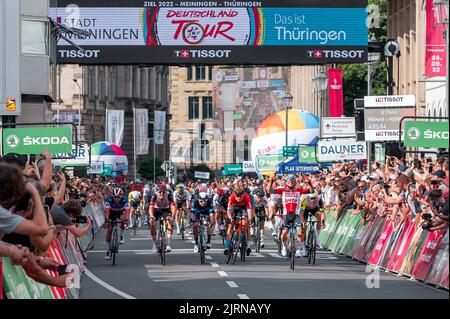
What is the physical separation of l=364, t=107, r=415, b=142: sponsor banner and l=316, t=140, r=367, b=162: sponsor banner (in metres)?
7.47

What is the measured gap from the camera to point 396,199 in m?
26.9

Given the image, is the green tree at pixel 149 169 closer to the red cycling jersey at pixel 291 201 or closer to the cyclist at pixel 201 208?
the cyclist at pixel 201 208

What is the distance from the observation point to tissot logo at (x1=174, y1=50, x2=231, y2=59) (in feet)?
138

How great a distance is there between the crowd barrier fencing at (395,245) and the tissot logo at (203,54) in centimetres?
782

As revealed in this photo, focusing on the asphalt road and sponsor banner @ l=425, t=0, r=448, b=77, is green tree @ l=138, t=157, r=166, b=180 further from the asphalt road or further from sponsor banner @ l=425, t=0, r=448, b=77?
the asphalt road

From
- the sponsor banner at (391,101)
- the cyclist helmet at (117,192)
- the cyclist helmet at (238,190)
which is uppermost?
the sponsor banner at (391,101)

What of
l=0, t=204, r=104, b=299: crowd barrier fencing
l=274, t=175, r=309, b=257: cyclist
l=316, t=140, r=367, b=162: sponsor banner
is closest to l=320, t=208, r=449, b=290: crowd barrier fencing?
l=274, t=175, r=309, b=257: cyclist

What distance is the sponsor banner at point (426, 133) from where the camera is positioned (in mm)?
27216

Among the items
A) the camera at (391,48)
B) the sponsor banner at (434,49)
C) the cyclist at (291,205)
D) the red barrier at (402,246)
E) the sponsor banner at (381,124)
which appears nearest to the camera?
the red barrier at (402,246)

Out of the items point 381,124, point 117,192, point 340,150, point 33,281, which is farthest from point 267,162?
point 33,281

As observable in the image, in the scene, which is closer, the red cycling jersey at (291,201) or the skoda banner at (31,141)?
the skoda banner at (31,141)

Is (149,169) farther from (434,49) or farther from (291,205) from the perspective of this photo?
(291,205)

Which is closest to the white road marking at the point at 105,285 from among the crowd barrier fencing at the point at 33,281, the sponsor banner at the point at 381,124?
the crowd barrier fencing at the point at 33,281
